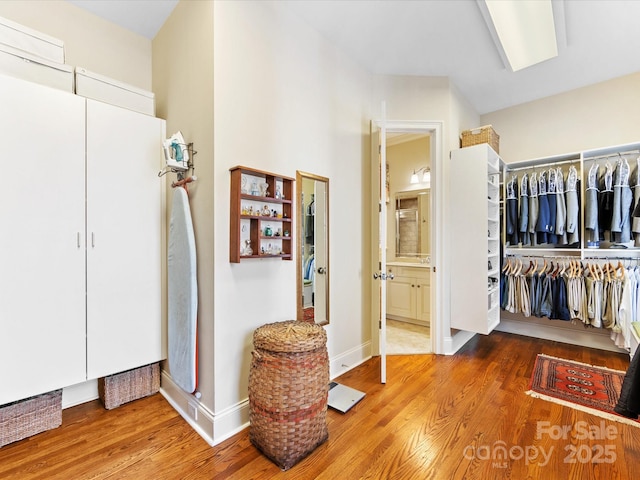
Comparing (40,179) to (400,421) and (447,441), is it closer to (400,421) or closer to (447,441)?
(400,421)

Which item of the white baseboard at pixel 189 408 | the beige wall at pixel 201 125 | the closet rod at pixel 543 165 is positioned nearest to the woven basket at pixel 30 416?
the white baseboard at pixel 189 408

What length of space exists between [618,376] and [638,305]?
0.77 m

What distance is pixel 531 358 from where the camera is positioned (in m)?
2.99

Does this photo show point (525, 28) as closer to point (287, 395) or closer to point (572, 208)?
point (572, 208)

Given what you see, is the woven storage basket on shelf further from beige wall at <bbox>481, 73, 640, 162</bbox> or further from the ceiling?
beige wall at <bbox>481, 73, 640, 162</bbox>

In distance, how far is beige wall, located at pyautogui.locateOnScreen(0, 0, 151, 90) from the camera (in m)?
2.00

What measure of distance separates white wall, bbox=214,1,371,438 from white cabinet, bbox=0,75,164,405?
76 centimetres

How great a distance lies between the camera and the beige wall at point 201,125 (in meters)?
1.80

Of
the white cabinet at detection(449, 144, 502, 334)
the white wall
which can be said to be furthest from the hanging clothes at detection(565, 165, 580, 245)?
the white wall

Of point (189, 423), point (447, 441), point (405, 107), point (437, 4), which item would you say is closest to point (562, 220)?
point (405, 107)

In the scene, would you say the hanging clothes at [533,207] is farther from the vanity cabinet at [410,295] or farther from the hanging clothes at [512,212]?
Answer: the vanity cabinet at [410,295]

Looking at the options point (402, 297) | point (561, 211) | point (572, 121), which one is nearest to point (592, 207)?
point (561, 211)

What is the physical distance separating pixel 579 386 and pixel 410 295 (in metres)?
1.96

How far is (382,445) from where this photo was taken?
171 cm
